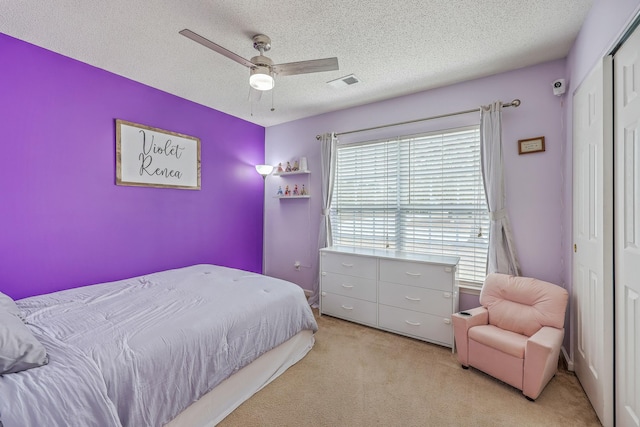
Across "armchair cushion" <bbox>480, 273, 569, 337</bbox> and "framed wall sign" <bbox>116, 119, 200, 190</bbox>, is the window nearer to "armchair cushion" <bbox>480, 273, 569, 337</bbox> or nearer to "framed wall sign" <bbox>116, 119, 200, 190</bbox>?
"armchair cushion" <bbox>480, 273, 569, 337</bbox>

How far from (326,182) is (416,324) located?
6.63ft

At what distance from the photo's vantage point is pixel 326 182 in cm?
382

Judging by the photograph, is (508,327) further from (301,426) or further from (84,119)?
(84,119)

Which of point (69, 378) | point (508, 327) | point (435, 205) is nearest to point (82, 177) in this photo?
point (69, 378)

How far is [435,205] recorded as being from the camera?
3127 millimetres

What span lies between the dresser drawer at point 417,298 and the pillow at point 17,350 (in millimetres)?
2590

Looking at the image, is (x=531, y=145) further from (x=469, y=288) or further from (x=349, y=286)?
(x=349, y=286)

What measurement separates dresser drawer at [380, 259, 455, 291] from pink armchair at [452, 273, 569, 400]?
325mm

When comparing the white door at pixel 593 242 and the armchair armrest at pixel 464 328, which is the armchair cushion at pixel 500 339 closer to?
the armchair armrest at pixel 464 328

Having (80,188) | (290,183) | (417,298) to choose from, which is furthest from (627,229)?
(80,188)

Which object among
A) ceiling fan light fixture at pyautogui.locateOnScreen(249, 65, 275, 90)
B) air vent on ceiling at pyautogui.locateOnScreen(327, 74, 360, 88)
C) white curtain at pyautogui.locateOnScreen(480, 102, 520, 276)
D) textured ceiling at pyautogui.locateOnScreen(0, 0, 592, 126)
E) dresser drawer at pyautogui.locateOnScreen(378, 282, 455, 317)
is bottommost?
dresser drawer at pyautogui.locateOnScreen(378, 282, 455, 317)

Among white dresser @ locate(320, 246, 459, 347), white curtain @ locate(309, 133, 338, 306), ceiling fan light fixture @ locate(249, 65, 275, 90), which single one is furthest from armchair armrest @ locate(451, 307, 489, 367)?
ceiling fan light fixture @ locate(249, 65, 275, 90)

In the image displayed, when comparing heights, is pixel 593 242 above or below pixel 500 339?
above

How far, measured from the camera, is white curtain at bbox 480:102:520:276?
2646mm
